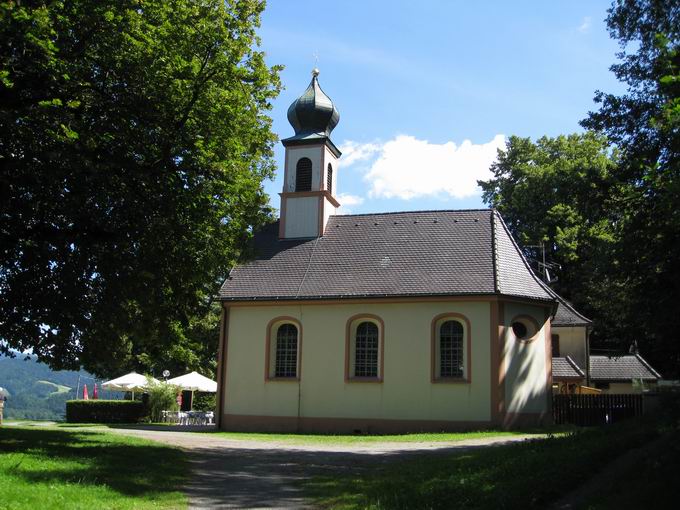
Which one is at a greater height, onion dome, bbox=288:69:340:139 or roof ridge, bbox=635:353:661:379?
Result: onion dome, bbox=288:69:340:139

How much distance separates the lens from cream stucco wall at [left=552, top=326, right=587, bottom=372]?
126ft

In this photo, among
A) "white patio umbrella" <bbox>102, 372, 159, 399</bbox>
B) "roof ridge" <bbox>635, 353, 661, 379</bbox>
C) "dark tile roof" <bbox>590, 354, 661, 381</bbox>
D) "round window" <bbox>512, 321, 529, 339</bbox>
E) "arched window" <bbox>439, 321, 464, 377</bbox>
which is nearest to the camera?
"arched window" <bbox>439, 321, 464, 377</bbox>

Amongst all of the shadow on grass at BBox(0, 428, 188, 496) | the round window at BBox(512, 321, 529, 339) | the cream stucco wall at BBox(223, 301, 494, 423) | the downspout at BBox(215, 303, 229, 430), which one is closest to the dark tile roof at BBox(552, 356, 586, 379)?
the round window at BBox(512, 321, 529, 339)

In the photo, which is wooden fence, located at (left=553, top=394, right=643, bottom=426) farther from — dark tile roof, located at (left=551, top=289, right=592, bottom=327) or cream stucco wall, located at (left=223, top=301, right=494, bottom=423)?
dark tile roof, located at (left=551, top=289, right=592, bottom=327)

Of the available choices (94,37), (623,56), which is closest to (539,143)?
(623,56)

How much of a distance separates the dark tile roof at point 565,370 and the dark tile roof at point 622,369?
8.67 metres

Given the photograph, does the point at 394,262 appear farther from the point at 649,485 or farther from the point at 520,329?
the point at 649,485

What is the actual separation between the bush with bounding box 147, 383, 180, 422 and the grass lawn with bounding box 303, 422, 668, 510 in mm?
21570

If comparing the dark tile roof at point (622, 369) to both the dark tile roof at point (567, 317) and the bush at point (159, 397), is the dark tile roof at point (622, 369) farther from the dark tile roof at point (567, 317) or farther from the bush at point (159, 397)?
the bush at point (159, 397)

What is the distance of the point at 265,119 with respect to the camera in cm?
1891

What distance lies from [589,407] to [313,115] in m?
17.0

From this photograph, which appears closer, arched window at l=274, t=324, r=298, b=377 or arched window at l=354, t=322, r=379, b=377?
arched window at l=354, t=322, r=379, b=377

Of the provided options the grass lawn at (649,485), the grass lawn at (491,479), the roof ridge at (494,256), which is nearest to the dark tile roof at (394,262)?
the roof ridge at (494,256)

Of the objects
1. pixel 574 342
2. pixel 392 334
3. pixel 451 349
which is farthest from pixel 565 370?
pixel 392 334
